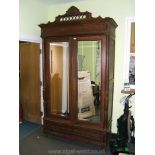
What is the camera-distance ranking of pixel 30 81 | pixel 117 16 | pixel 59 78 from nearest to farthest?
pixel 117 16, pixel 59 78, pixel 30 81

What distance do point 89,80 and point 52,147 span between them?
4.37 ft

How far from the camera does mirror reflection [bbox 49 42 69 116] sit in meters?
3.34

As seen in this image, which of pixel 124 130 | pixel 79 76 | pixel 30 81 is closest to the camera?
pixel 124 130

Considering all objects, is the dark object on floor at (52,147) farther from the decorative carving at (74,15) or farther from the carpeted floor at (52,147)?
the decorative carving at (74,15)

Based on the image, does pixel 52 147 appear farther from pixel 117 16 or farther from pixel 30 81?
pixel 117 16

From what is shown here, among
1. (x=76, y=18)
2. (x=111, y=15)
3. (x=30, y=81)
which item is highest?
(x=111, y=15)

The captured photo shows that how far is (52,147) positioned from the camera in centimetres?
319

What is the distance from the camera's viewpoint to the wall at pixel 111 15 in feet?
10.8

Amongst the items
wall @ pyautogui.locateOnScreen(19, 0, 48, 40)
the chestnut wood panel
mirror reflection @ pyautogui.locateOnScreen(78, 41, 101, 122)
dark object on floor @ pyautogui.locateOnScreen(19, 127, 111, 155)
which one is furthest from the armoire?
the chestnut wood panel

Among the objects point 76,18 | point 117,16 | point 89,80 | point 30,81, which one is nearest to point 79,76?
point 89,80

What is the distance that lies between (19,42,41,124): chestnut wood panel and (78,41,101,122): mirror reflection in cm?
131

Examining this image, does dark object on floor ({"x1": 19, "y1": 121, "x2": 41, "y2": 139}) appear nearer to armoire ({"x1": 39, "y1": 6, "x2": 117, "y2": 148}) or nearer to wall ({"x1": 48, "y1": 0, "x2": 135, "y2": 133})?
armoire ({"x1": 39, "y1": 6, "x2": 117, "y2": 148})
